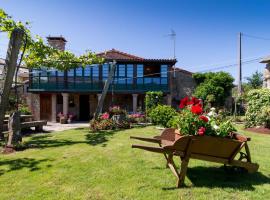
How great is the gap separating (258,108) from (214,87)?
32.2ft

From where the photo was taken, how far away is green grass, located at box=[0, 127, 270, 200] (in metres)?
3.83

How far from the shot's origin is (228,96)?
78.3ft

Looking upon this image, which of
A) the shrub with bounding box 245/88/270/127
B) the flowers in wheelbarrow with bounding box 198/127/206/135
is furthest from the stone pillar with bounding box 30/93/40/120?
the flowers in wheelbarrow with bounding box 198/127/206/135

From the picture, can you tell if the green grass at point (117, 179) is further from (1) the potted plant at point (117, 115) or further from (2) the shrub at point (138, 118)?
(2) the shrub at point (138, 118)

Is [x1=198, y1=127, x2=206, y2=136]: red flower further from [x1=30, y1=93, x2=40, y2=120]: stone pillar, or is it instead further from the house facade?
[x1=30, y1=93, x2=40, y2=120]: stone pillar

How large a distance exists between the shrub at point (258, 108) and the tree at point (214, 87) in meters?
8.04

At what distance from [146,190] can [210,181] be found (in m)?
1.27

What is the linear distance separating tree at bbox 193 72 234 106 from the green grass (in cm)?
1609

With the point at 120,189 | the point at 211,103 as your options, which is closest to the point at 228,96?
the point at 211,103

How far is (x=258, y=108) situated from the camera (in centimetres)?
1260

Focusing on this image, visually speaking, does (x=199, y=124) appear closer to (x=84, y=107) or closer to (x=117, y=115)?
(x=117, y=115)

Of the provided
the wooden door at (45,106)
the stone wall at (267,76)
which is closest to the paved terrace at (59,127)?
the wooden door at (45,106)

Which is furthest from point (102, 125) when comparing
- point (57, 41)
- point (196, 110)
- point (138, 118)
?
point (57, 41)

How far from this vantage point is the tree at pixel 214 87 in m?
22.1
